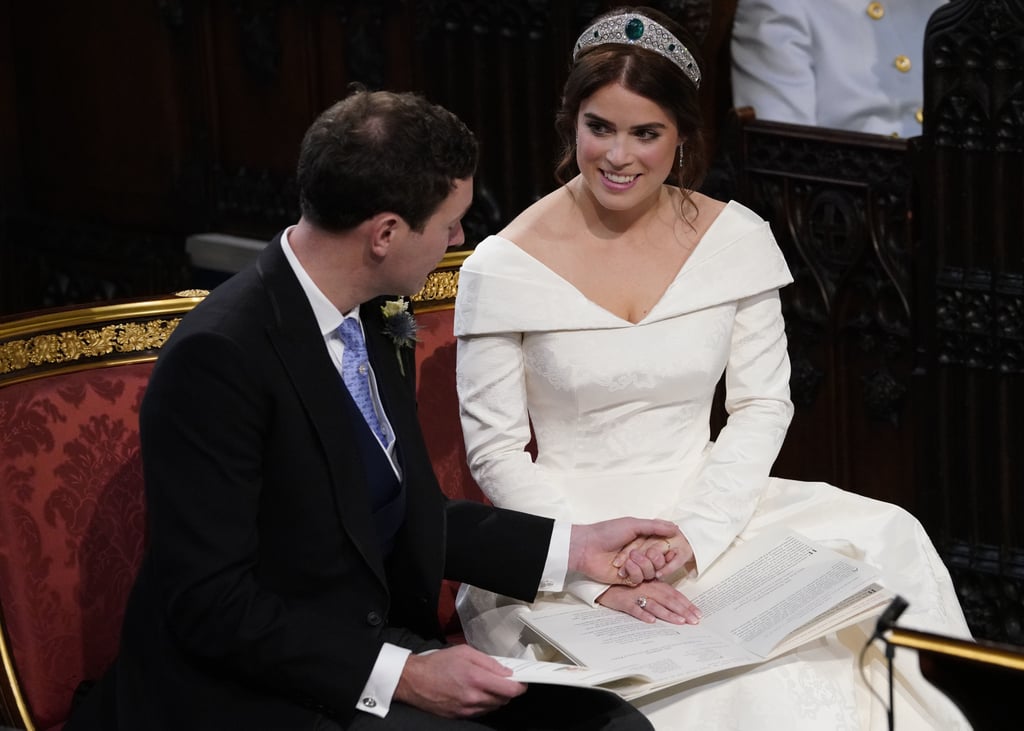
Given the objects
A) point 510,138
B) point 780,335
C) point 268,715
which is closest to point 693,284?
point 780,335

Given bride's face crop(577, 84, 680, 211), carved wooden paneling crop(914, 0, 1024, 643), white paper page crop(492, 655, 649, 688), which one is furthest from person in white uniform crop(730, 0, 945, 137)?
white paper page crop(492, 655, 649, 688)

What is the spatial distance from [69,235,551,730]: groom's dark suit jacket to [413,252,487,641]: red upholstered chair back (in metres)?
0.77

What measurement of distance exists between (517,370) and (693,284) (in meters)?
0.40

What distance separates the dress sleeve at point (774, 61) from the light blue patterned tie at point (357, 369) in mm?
2519

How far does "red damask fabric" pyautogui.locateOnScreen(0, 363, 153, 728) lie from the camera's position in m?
2.70

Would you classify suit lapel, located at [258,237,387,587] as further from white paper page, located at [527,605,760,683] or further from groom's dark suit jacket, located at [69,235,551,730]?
white paper page, located at [527,605,760,683]

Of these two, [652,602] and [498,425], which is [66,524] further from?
[652,602]

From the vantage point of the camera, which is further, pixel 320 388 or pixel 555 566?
pixel 555 566

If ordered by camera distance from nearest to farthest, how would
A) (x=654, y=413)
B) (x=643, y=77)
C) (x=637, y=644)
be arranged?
(x=637, y=644), (x=643, y=77), (x=654, y=413)

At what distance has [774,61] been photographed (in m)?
4.72

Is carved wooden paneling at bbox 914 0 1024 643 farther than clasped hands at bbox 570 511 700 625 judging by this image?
Yes

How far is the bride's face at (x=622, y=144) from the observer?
3.05 meters

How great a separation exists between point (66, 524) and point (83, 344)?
13.3 inches

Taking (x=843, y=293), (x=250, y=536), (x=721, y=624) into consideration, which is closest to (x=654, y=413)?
(x=721, y=624)
